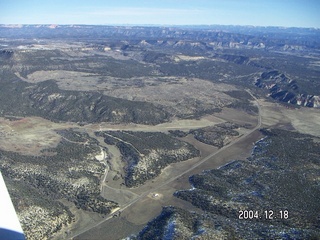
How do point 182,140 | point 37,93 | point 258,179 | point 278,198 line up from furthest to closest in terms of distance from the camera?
1. point 37,93
2. point 182,140
3. point 258,179
4. point 278,198

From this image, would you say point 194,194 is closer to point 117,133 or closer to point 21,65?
point 117,133

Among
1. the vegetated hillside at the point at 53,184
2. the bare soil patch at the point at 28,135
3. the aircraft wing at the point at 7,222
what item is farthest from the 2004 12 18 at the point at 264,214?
the bare soil patch at the point at 28,135

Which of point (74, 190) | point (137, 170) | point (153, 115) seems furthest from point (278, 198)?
point (153, 115)

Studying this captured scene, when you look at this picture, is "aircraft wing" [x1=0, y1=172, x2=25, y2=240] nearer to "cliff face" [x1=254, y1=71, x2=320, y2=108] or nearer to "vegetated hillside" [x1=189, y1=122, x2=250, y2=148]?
"vegetated hillside" [x1=189, y1=122, x2=250, y2=148]

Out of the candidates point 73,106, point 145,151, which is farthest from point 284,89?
point 145,151

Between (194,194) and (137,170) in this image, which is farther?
(137,170)
